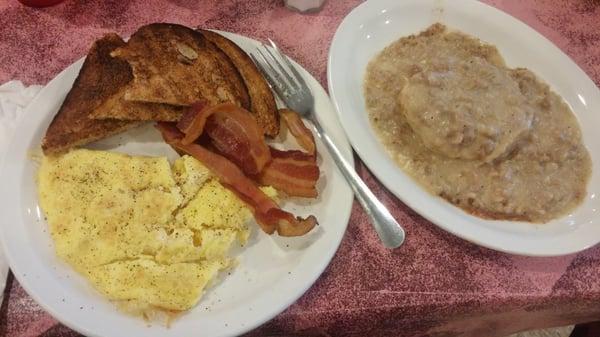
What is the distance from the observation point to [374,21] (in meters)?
1.66

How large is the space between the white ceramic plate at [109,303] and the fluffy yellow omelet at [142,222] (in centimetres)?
3

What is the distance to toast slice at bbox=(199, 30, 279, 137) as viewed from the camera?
1.42 meters

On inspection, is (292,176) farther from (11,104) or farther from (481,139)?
(11,104)

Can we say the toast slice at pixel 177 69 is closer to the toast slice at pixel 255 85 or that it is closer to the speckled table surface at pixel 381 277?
the toast slice at pixel 255 85

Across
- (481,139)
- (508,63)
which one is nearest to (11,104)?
(481,139)

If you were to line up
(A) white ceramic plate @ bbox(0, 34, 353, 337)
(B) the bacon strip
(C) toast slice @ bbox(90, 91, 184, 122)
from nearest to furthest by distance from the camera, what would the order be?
(A) white ceramic plate @ bbox(0, 34, 353, 337) < (B) the bacon strip < (C) toast slice @ bbox(90, 91, 184, 122)

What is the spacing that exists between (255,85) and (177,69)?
20cm

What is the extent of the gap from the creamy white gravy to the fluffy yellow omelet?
0.42 metres

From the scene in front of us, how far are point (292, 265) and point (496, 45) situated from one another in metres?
0.96

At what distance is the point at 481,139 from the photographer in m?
1.39

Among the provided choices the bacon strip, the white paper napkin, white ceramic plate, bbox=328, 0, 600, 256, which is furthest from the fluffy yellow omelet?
white ceramic plate, bbox=328, 0, 600, 256

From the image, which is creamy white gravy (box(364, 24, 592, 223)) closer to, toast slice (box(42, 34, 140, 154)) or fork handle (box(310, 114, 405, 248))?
fork handle (box(310, 114, 405, 248))

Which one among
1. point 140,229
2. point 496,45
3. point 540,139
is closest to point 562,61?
point 496,45

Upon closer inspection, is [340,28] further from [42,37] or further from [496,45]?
[42,37]
